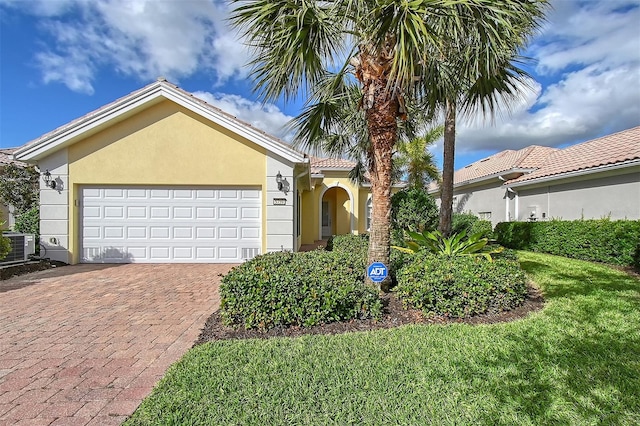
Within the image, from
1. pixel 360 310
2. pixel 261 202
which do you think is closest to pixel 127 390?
pixel 360 310

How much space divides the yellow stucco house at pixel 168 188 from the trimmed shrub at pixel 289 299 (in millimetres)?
5738

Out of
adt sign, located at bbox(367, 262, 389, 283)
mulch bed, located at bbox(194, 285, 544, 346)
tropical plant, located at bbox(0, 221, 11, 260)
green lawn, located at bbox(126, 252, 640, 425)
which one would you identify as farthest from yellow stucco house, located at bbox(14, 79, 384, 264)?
green lawn, located at bbox(126, 252, 640, 425)

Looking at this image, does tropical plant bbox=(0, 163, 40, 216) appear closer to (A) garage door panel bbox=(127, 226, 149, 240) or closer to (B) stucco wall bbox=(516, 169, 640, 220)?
(A) garage door panel bbox=(127, 226, 149, 240)

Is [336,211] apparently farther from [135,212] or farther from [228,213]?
[135,212]

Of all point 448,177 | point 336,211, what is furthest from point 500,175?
point 336,211

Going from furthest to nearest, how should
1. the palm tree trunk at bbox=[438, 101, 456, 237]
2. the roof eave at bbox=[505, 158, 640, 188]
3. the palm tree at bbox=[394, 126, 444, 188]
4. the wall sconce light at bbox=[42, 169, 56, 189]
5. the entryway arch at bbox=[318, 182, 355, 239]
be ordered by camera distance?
the entryway arch at bbox=[318, 182, 355, 239] → the palm tree at bbox=[394, 126, 444, 188] → the wall sconce light at bbox=[42, 169, 56, 189] → the roof eave at bbox=[505, 158, 640, 188] → the palm tree trunk at bbox=[438, 101, 456, 237]

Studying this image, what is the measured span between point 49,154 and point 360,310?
11.6 metres

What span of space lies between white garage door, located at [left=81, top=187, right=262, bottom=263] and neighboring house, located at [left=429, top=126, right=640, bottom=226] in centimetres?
1178

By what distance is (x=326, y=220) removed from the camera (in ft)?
73.3

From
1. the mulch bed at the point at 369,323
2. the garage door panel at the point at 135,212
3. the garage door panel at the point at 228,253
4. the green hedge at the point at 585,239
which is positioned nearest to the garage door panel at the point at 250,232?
the garage door panel at the point at 228,253

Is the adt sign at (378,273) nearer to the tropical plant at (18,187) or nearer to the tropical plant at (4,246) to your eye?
the tropical plant at (4,246)

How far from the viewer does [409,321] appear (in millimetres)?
5000

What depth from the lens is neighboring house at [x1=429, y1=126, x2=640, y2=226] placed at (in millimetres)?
10211

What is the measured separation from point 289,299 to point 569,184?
13.1 m
